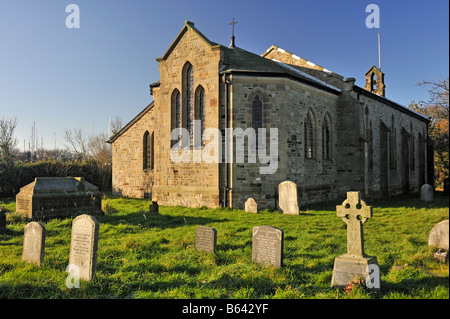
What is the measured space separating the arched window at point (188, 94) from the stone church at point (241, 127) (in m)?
0.05

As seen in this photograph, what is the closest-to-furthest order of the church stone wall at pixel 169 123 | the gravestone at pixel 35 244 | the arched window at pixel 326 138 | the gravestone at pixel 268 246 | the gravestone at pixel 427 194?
1. the gravestone at pixel 268 246
2. the gravestone at pixel 35 244
3. the church stone wall at pixel 169 123
4. the gravestone at pixel 427 194
5. the arched window at pixel 326 138

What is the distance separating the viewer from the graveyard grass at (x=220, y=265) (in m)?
5.36

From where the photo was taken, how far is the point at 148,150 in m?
21.5

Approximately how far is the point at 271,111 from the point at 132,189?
35.6ft

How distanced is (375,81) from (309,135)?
56.3 feet

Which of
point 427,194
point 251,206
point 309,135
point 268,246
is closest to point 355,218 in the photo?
point 268,246

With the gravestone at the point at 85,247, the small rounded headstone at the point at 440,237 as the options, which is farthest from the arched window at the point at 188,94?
the small rounded headstone at the point at 440,237

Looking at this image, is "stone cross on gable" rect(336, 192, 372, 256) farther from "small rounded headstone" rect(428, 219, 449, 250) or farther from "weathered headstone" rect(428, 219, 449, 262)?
"small rounded headstone" rect(428, 219, 449, 250)

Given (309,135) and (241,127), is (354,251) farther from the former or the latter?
(309,135)

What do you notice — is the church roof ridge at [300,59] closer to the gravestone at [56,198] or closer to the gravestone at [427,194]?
the gravestone at [427,194]

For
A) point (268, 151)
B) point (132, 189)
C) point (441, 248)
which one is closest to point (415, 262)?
point (441, 248)

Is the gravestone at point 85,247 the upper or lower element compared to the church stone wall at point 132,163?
lower

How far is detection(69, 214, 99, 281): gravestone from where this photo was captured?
6.09m

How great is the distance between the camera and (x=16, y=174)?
72.9 ft
